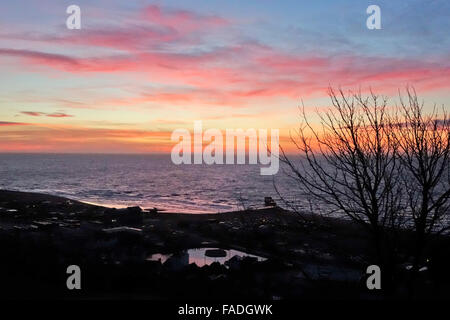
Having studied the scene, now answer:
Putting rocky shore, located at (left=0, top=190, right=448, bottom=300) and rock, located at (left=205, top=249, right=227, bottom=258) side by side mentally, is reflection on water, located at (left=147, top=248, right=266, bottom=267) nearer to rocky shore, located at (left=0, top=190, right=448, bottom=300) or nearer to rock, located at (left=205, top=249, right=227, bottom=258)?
rocky shore, located at (left=0, top=190, right=448, bottom=300)

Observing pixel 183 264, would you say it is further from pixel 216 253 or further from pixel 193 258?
pixel 216 253

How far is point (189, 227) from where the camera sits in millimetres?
31344

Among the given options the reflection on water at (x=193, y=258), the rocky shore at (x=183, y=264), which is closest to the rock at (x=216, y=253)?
the rocky shore at (x=183, y=264)

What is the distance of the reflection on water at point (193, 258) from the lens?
18097 millimetres

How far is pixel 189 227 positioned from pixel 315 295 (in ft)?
64.6

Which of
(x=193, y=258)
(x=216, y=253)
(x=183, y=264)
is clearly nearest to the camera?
(x=183, y=264)

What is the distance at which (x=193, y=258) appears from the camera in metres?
21.8

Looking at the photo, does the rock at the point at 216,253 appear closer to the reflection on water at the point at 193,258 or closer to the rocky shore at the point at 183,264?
the rocky shore at the point at 183,264

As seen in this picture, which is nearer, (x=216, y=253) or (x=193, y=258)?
(x=193, y=258)

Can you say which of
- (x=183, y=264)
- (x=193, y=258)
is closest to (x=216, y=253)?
(x=193, y=258)

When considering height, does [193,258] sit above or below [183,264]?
below

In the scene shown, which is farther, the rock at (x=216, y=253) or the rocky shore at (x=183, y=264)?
the rock at (x=216, y=253)

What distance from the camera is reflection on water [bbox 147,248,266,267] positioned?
712 inches
